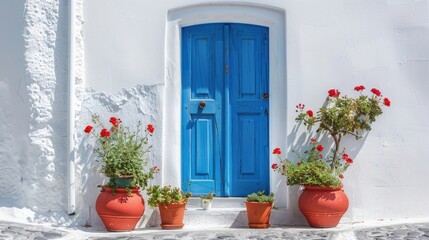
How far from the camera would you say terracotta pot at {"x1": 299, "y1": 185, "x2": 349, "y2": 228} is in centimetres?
682

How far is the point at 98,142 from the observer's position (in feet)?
24.1

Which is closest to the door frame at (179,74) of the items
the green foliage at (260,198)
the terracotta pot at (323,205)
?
the green foliage at (260,198)

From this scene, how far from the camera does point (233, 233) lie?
6.61m

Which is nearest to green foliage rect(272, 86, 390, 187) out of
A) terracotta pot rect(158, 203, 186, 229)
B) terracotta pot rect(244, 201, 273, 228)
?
terracotta pot rect(244, 201, 273, 228)

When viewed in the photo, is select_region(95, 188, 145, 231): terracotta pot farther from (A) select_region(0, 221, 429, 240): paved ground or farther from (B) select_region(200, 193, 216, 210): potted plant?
(B) select_region(200, 193, 216, 210): potted plant

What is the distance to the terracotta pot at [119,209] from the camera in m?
6.81

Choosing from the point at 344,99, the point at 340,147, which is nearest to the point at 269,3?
the point at 344,99

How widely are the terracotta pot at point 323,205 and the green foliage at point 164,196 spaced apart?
135 centimetres

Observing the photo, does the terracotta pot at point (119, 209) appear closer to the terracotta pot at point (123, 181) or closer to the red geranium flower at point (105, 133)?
the terracotta pot at point (123, 181)

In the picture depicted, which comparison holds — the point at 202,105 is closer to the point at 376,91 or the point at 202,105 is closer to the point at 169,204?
the point at 169,204

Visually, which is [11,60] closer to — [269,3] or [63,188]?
[63,188]

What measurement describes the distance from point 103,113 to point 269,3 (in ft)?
7.76

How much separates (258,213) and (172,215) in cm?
96

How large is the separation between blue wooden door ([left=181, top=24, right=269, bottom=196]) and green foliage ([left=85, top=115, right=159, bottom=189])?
533 mm
